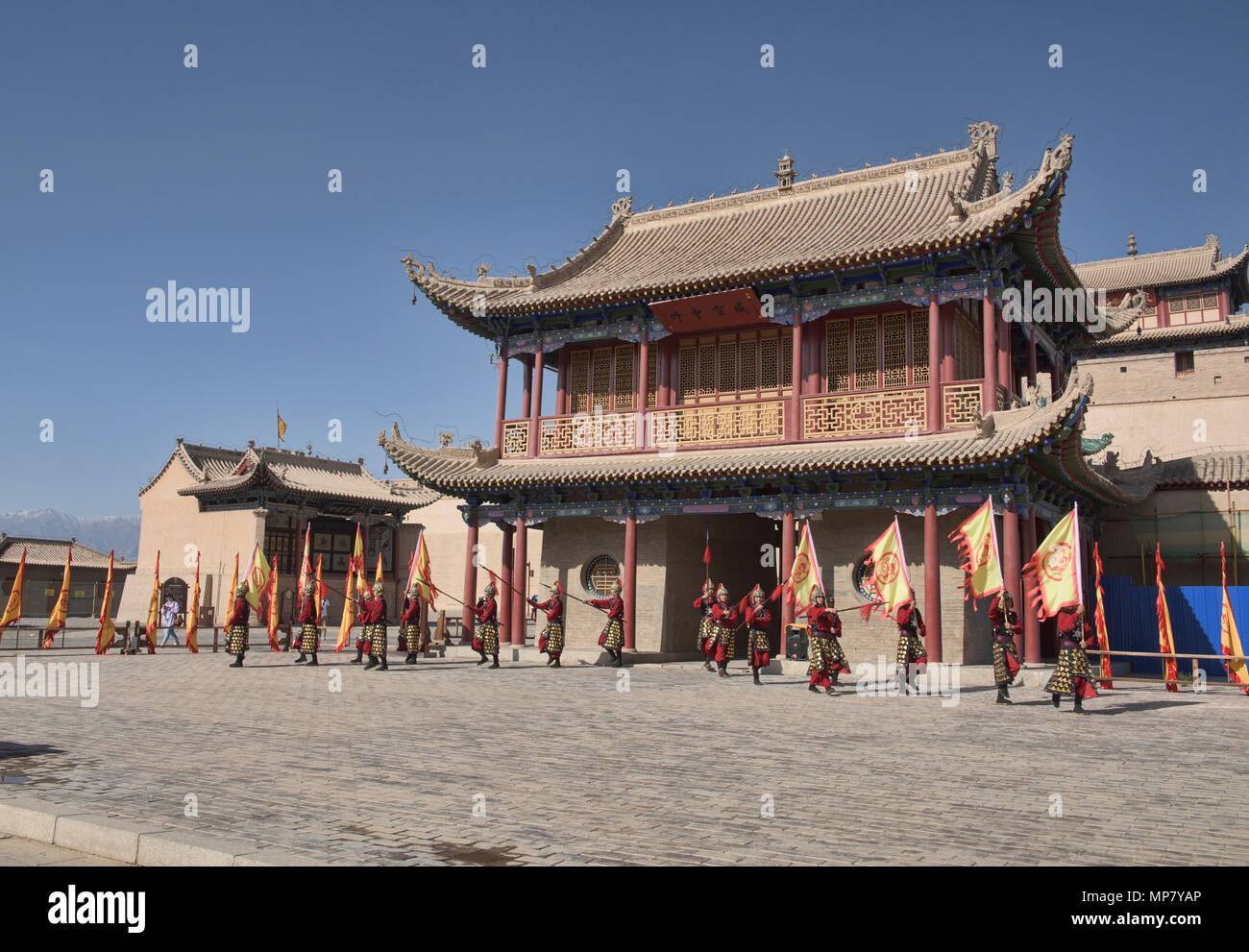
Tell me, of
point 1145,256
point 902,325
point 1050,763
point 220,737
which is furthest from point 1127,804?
point 1145,256

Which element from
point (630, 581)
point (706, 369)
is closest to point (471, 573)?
point (630, 581)

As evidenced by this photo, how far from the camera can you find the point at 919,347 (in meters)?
18.9

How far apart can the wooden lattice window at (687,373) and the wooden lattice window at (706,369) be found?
0.37 feet

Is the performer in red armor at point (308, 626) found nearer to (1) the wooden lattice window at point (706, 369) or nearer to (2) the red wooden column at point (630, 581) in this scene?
(2) the red wooden column at point (630, 581)

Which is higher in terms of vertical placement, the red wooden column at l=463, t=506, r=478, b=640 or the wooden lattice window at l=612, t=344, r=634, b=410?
the wooden lattice window at l=612, t=344, r=634, b=410

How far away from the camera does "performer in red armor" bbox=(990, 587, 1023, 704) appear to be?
12898 millimetres

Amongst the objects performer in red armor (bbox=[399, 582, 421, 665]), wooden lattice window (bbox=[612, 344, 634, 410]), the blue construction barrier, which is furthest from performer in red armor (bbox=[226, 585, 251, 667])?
the blue construction barrier

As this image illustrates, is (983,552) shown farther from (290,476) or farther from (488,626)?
(290,476)

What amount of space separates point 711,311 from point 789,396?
2.35m

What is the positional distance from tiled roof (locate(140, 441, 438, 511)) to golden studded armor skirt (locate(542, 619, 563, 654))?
21270 millimetres

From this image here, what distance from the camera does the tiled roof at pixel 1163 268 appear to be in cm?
3462

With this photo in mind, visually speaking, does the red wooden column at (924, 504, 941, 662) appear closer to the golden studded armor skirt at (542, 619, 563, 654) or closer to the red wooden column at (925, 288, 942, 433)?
the red wooden column at (925, 288, 942, 433)

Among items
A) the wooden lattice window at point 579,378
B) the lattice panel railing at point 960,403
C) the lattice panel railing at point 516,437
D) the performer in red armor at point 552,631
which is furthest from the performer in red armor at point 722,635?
the wooden lattice window at point 579,378
